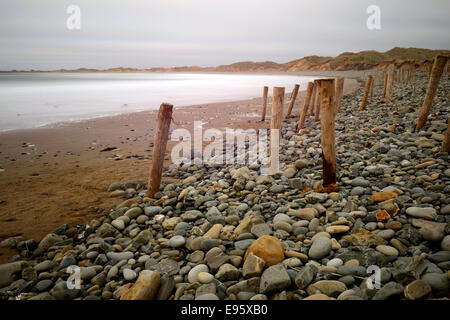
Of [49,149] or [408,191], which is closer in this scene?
[408,191]

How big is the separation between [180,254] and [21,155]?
8.97 m

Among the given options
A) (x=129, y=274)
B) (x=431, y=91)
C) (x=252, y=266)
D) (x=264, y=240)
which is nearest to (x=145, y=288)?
(x=129, y=274)

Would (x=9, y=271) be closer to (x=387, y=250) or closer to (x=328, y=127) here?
(x=387, y=250)

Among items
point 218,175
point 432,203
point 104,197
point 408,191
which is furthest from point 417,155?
point 104,197

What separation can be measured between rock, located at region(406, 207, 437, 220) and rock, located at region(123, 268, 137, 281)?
13.1 ft

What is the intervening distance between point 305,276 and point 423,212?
2.10 meters

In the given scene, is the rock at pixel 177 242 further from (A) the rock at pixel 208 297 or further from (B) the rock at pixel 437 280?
(B) the rock at pixel 437 280

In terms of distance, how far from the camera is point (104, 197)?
642cm

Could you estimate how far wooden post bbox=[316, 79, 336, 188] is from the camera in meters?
4.95

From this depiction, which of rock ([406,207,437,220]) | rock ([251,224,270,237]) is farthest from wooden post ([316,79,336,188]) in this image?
rock ([251,224,270,237])

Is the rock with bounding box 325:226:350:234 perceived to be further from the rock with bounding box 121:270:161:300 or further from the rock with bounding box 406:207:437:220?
the rock with bounding box 121:270:161:300

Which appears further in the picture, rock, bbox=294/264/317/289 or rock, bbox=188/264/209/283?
rock, bbox=188/264/209/283

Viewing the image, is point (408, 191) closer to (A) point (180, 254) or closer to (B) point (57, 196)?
(A) point (180, 254)

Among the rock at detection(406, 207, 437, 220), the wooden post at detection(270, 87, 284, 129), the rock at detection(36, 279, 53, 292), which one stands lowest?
the rock at detection(36, 279, 53, 292)
